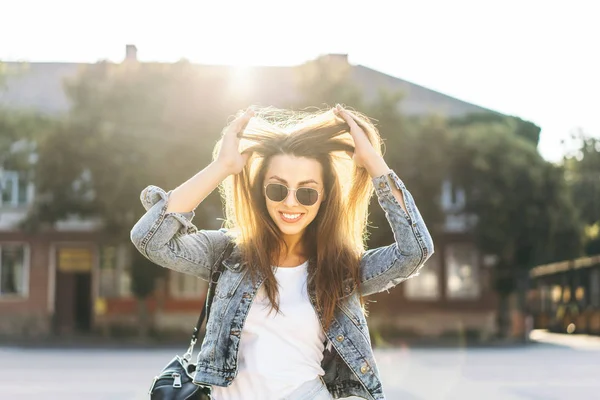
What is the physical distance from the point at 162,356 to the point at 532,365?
362 inches

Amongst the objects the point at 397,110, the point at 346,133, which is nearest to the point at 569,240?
the point at 397,110

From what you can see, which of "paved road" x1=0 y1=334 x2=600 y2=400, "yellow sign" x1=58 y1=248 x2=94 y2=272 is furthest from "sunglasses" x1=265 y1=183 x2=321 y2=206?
"yellow sign" x1=58 y1=248 x2=94 y2=272

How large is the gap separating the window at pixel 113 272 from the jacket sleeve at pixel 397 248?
30.7 metres

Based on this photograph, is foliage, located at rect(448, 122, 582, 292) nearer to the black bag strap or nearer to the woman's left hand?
the woman's left hand

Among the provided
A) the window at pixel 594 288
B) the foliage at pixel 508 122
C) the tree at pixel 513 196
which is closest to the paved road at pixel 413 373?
the tree at pixel 513 196

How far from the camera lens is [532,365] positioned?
1928 cm

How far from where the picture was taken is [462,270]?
3344 cm

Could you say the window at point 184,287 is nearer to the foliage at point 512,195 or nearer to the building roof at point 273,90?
the building roof at point 273,90

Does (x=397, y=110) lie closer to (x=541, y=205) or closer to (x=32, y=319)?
(x=541, y=205)

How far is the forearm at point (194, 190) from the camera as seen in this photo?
9.63 ft

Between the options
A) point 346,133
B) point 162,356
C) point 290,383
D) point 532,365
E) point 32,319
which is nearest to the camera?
point 290,383

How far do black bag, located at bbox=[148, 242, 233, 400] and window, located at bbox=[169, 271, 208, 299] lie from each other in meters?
30.2

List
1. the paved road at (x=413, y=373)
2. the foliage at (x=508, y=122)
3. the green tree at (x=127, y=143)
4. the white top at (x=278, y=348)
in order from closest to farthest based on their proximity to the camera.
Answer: the white top at (x=278, y=348) → the paved road at (x=413, y=373) → the green tree at (x=127, y=143) → the foliage at (x=508, y=122)

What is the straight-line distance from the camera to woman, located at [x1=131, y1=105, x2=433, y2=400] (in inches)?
112
